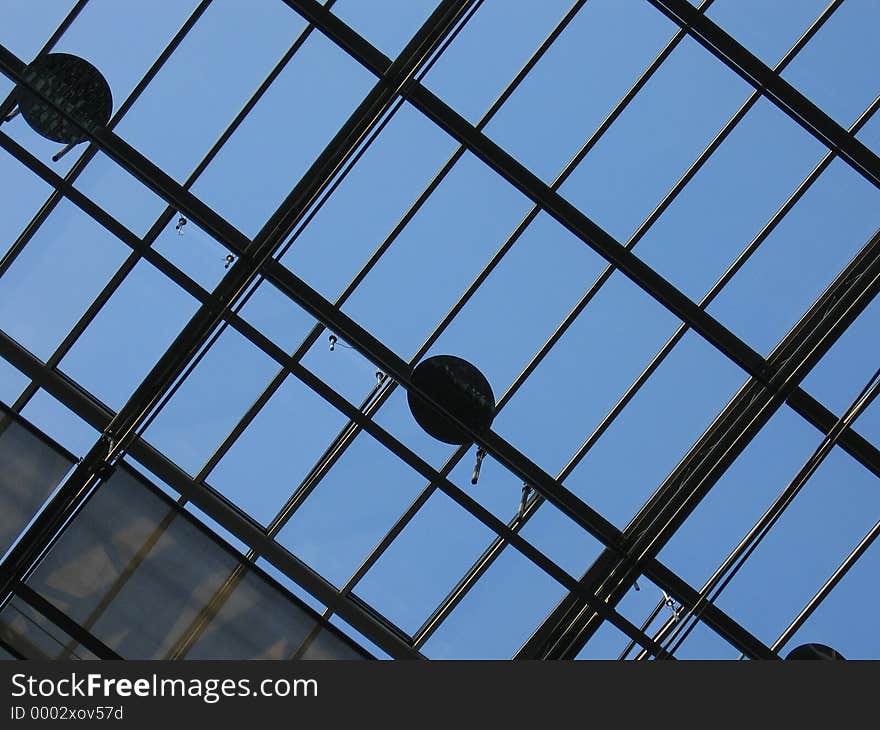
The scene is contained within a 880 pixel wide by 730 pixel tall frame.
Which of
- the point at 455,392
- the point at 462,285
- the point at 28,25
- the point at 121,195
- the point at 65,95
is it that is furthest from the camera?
the point at 462,285

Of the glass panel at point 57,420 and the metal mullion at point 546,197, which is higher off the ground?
the metal mullion at point 546,197

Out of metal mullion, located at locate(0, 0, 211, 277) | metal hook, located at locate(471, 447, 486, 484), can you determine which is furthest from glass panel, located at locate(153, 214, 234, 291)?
metal hook, located at locate(471, 447, 486, 484)

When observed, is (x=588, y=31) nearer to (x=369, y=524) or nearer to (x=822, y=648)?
(x=369, y=524)

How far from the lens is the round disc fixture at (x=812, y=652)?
1634 cm

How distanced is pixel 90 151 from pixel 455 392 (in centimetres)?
587

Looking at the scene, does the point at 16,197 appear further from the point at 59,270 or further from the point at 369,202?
the point at 369,202

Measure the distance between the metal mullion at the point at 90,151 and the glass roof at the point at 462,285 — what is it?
0.13ft

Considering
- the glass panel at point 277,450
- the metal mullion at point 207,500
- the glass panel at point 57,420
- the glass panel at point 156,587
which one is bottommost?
the glass panel at point 156,587

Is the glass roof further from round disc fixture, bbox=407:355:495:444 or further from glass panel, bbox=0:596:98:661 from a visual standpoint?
glass panel, bbox=0:596:98:661

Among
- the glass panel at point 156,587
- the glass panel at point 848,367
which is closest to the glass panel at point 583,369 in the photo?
the glass panel at point 848,367

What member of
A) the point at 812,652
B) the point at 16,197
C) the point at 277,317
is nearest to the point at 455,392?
the point at 277,317

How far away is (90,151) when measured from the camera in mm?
15750

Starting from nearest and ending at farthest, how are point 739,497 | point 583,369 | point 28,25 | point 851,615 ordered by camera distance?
point 28,25
point 583,369
point 739,497
point 851,615

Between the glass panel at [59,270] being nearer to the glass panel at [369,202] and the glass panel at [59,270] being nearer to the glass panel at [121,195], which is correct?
the glass panel at [121,195]
